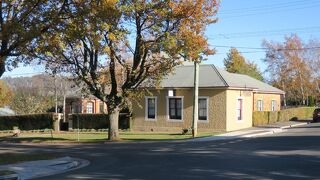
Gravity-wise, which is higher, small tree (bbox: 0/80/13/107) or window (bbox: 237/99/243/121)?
small tree (bbox: 0/80/13/107)

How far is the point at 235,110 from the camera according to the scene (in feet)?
131

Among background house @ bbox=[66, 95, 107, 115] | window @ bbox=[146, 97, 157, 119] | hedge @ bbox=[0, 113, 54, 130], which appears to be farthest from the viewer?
background house @ bbox=[66, 95, 107, 115]

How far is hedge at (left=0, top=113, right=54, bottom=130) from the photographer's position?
165 ft

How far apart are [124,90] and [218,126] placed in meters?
10.1

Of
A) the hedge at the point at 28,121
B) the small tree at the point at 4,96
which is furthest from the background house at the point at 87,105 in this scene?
the hedge at the point at 28,121

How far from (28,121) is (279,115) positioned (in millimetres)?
26664

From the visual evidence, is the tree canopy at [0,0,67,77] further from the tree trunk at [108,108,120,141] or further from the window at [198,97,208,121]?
the window at [198,97,208,121]

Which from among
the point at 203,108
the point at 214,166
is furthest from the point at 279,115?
the point at 214,166

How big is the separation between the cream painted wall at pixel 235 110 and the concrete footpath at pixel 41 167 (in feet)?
68.8

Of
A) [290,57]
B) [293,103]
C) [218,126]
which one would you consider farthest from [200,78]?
[293,103]

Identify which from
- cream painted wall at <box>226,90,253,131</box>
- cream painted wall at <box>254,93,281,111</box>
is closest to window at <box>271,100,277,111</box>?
cream painted wall at <box>254,93,281,111</box>

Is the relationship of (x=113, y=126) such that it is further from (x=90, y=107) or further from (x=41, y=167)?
(x=90, y=107)

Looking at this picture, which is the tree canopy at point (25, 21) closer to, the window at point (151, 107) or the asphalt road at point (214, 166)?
the asphalt road at point (214, 166)

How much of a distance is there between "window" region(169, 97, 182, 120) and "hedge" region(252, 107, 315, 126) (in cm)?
704
